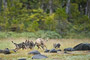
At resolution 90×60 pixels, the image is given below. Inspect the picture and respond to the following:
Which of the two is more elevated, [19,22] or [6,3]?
[6,3]

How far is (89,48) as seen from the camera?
571 inches

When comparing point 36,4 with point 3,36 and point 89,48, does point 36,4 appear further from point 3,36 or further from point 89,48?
point 89,48

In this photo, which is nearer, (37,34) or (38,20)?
(37,34)

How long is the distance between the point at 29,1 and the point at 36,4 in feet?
6.40

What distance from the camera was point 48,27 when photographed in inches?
1138

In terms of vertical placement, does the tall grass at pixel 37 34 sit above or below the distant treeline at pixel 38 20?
below

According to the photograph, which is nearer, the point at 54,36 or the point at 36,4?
the point at 54,36

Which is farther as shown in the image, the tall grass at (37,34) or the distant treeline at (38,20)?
the distant treeline at (38,20)

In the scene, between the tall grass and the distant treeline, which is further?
the distant treeline

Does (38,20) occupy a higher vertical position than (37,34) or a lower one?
higher

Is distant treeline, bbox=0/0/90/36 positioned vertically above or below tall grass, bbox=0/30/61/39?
above

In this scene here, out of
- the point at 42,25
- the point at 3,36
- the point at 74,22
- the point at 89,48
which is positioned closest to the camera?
the point at 89,48

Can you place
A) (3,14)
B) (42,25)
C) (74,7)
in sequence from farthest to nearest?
(74,7)
(42,25)
(3,14)

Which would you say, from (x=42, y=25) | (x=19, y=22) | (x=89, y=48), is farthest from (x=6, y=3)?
(x=89, y=48)
